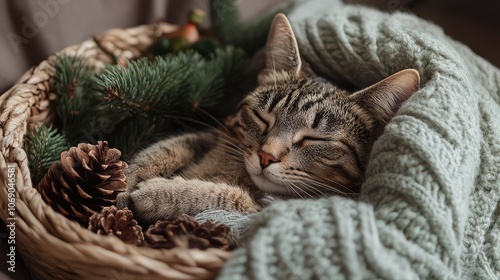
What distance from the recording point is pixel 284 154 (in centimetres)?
108

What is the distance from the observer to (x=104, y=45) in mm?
1443

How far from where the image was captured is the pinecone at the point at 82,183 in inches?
39.2

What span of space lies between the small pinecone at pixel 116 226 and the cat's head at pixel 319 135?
0.30 m

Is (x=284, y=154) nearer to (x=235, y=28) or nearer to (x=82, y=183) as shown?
(x=82, y=183)

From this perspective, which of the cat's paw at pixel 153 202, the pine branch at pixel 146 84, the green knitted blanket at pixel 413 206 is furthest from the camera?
the pine branch at pixel 146 84

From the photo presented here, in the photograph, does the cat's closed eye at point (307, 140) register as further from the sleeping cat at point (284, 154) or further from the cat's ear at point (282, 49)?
the cat's ear at point (282, 49)

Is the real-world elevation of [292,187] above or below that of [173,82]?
below

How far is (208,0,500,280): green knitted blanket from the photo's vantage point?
30.8 inches

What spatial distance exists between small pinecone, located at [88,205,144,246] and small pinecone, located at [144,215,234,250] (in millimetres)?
27

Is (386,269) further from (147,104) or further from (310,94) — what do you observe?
(147,104)

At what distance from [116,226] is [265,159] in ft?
1.12

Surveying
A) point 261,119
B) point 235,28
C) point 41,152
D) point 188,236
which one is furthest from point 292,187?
point 235,28

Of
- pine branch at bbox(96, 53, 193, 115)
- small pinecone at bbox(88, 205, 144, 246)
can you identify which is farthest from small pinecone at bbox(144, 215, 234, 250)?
pine branch at bbox(96, 53, 193, 115)

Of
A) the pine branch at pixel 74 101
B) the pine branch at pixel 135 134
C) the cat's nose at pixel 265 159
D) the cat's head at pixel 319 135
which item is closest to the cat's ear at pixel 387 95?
the cat's head at pixel 319 135
